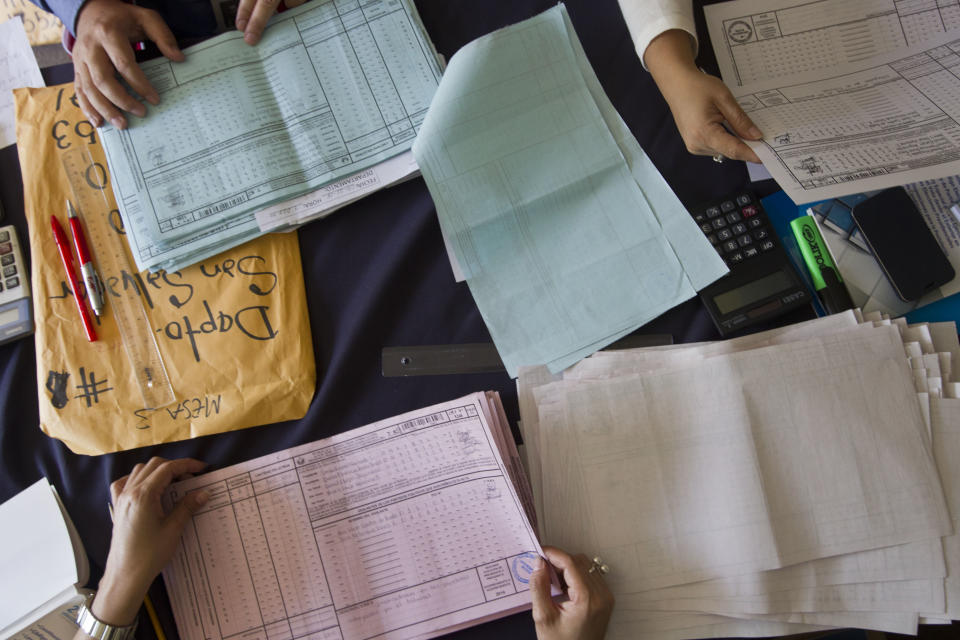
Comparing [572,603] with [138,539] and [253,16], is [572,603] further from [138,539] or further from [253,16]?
[253,16]

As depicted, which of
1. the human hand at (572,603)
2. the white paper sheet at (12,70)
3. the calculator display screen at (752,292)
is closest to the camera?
the human hand at (572,603)

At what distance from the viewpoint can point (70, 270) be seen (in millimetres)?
645

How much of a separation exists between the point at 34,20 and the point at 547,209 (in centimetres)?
75

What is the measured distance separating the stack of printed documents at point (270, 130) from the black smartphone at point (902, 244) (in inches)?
19.4

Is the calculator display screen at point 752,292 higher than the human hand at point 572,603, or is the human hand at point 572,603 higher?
the calculator display screen at point 752,292

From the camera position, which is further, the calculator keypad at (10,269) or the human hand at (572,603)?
the calculator keypad at (10,269)

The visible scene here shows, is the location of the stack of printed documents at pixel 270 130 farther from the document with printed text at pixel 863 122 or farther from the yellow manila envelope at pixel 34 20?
the document with printed text at pixel 863 122

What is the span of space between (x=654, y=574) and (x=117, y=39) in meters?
0.82

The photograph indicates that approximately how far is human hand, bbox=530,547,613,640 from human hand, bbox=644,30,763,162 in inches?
17.1

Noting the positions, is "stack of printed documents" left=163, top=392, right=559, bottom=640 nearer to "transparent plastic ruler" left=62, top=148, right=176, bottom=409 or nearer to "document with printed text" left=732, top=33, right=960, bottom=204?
"transparent plastic ruler" left=62, top=148, right=176, bottom=409

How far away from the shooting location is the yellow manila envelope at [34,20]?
77 cm

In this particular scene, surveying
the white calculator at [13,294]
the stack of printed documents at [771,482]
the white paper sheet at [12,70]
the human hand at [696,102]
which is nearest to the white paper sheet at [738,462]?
the stack of printed documents at [771,482]

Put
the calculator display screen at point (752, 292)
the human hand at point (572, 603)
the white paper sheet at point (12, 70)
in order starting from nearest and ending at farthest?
the human hand at point (572, 603)
the calculator display screen at point (752, 292)
the white paper sheet at point (12, 70)

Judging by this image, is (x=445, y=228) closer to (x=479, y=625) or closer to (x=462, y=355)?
(x=462, y=355)
